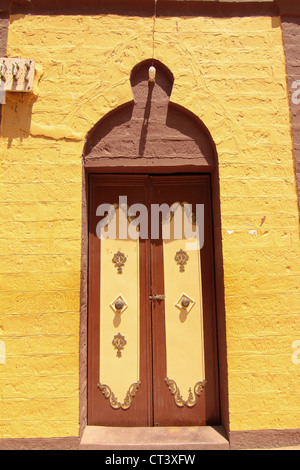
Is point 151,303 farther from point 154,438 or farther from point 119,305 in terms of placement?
point 154,438

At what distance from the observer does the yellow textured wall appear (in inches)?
112

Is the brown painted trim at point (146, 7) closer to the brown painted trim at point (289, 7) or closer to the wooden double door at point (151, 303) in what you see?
the brown painted trim at point (289, 7)

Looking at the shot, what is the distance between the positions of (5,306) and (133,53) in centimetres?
281

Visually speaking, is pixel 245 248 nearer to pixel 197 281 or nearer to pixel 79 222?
pixel 197 281

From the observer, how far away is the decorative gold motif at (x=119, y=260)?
129 inches

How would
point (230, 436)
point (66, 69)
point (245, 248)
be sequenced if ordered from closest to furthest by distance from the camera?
1. point (230, 436)
2. point (245, 248)
3. point (66, 69)

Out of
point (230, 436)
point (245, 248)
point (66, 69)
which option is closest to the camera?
point (230, 436)

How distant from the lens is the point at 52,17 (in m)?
3.37

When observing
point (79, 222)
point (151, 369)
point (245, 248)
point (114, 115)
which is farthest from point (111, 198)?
point (151, 369)

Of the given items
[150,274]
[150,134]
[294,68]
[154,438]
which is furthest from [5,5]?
[154,438]

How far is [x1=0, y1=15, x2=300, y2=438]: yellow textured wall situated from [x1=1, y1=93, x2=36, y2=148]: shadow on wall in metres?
0.01

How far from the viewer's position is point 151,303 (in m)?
3.25

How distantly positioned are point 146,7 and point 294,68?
1688mm
